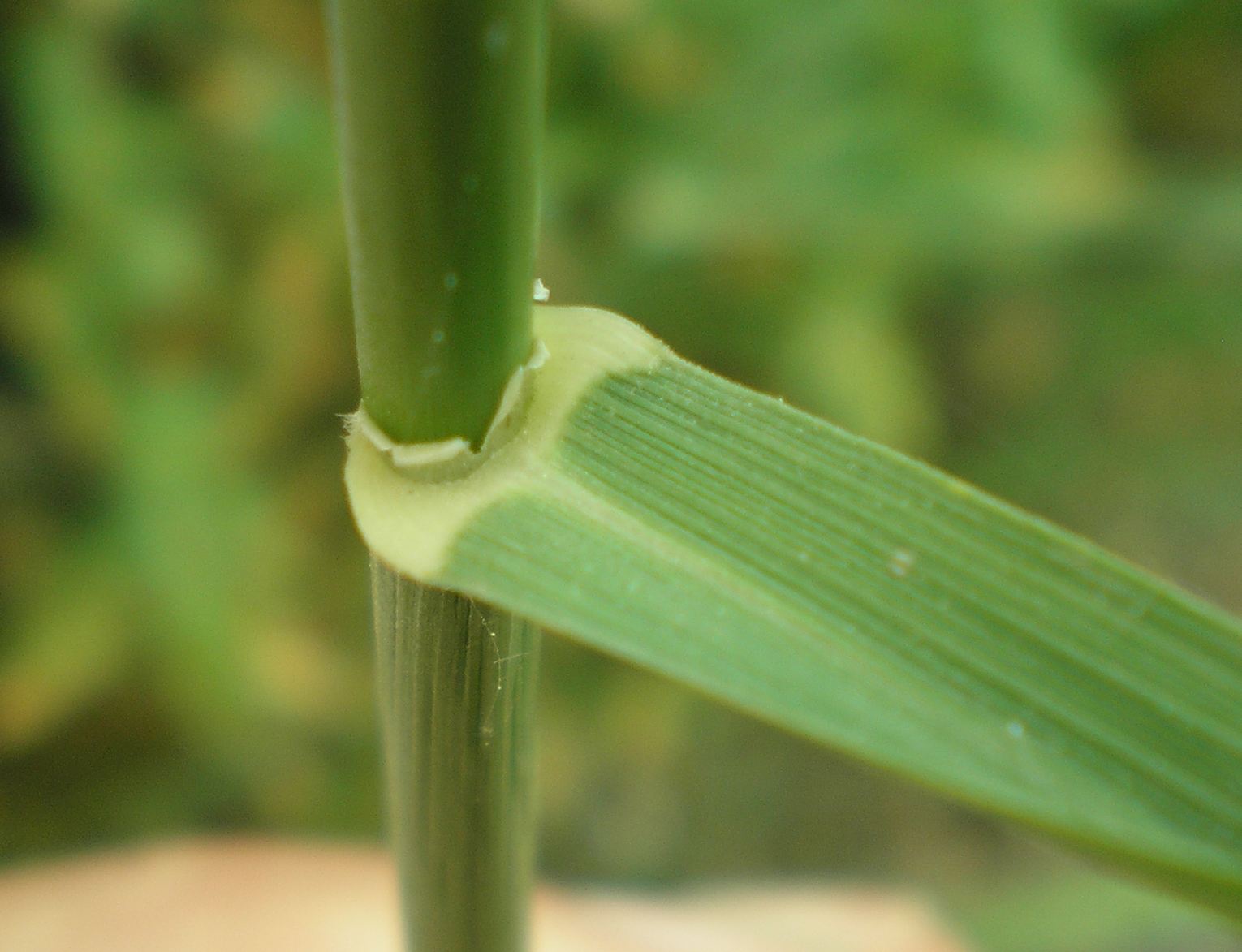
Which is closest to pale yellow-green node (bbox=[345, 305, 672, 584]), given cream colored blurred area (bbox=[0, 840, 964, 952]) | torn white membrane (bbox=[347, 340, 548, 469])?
torn white membrane (bbox=[347, 340, 548, 469])

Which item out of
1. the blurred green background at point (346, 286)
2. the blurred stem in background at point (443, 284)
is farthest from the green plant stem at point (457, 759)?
the blurred green background at point (346, 286)

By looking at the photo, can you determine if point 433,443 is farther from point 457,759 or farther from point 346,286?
point 346,286

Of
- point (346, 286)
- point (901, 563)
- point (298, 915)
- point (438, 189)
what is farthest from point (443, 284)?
point (346, 286)

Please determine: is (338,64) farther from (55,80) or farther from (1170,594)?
(55,80)

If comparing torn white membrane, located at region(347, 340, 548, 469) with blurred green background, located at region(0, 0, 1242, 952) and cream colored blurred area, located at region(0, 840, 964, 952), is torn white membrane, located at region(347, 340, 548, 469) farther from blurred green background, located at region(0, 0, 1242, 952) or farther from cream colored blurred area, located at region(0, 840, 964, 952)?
blurred green background, located at region(0, 0, 1242, 952)

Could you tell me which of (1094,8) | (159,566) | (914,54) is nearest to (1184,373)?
(1094,8)
